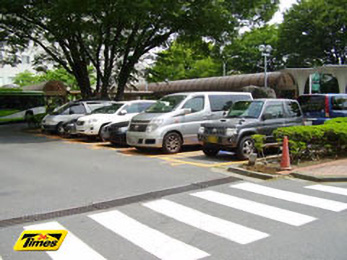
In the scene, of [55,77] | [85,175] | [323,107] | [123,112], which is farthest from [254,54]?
[85,175]

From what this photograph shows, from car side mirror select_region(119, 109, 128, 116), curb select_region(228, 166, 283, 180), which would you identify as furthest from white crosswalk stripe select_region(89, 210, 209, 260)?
car side mirror select_region(119, 109, 128, 116)

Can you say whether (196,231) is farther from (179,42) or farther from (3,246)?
(179,42)

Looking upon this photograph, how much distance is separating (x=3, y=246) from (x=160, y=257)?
199 cm

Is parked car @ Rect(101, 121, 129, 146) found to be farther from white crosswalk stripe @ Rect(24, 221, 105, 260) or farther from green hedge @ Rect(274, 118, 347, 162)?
white crosswalk stripe @ Rect(24, 221, 105, 260)

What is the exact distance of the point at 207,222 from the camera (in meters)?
5.52

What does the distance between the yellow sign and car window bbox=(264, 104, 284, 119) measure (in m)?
7.79

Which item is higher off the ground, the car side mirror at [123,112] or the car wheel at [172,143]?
Result: the car side mirror at [123,112]

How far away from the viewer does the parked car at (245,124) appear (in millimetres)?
10586

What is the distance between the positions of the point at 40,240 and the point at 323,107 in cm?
1210

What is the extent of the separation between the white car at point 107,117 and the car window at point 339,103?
23.3ft

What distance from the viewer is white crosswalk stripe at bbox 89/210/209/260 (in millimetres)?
4375

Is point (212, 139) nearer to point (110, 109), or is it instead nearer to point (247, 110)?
point (247, 110)

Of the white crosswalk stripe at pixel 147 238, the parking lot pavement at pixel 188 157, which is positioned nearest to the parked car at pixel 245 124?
the parking lot pavement at pixel 188 157

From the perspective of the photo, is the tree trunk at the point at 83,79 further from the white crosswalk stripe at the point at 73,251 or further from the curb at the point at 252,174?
the white crosswalk stripe at the point at 73,251
